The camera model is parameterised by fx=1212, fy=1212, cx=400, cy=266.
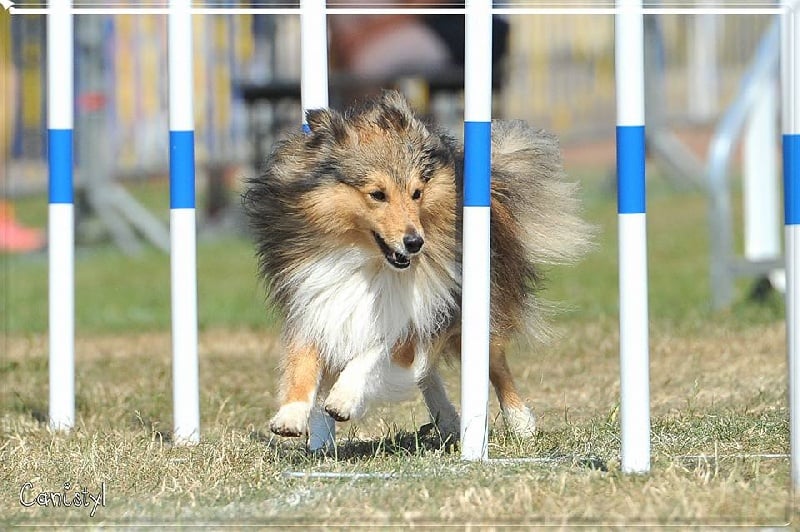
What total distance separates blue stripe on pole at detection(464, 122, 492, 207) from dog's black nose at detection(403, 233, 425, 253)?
29 centimetres

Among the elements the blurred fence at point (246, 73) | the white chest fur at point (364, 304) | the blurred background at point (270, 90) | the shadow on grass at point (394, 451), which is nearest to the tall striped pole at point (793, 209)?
the shadow on grass at point (394, 451)

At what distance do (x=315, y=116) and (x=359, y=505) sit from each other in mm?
1731

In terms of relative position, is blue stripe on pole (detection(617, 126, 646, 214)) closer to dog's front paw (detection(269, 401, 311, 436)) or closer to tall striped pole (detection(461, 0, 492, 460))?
tall striped pole (detection(461, 0, 492, 460))

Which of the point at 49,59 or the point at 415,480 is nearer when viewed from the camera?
the point at 415,480

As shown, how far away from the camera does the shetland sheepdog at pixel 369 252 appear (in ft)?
14.6

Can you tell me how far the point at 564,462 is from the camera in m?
4.04

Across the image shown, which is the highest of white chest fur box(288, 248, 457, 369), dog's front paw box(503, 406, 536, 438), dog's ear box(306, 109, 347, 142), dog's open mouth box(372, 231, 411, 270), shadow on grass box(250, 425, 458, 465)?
dog's ear box(306, 109, 347, 142)

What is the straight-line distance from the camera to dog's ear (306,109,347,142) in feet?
15.0

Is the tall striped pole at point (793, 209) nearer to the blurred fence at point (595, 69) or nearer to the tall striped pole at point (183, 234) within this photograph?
the tall striped pole at point (183, 234)

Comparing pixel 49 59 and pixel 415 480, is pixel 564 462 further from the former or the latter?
pixel 49 59

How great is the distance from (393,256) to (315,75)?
88 cm

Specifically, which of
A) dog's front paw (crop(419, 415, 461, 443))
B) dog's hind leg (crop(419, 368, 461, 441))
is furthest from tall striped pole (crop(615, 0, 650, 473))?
dog's hind leg (crop(419, 368, 461, 441))

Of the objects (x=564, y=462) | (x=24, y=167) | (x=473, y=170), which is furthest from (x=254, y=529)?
(x=24, y=167)

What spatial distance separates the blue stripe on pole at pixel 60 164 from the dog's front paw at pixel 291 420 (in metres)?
1.52
